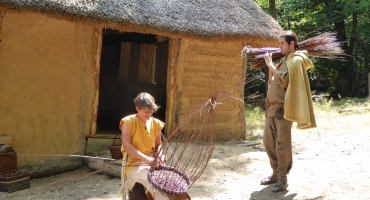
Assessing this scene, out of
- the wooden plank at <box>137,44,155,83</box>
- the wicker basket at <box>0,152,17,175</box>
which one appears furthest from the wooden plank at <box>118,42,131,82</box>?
the wicker basket at <box>0,152,17,175</box>

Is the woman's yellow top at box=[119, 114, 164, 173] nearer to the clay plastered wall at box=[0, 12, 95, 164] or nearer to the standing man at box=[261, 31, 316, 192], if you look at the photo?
the standing man at box=[261, 31, 316, 192]

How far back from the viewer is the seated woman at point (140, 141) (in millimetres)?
2824

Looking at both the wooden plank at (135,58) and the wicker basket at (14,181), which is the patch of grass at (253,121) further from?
the wicker basket at (14,181)

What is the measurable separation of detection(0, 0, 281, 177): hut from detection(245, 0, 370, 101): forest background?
294 inches

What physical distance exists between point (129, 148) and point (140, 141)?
0.41 ft

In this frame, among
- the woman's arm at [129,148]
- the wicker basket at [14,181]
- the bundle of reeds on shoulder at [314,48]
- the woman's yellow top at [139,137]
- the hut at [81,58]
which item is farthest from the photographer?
the hut at [81,58]

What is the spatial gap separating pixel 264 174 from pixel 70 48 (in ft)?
9.62

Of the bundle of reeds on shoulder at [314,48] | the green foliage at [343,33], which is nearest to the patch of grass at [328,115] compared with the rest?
the green foliage at [343,33]

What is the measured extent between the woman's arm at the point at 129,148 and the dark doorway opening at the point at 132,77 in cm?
492

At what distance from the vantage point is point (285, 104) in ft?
11.9

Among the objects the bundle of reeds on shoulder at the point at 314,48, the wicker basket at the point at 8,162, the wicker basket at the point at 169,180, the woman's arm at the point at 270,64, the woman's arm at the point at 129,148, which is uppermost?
the bundle of reeds on shoulder at the point at 314,48

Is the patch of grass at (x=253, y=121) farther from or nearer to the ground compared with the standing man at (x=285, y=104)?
nearer to the ground

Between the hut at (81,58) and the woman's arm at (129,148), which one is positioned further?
the hut at (81,58)

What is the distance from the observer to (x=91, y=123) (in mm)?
5680
